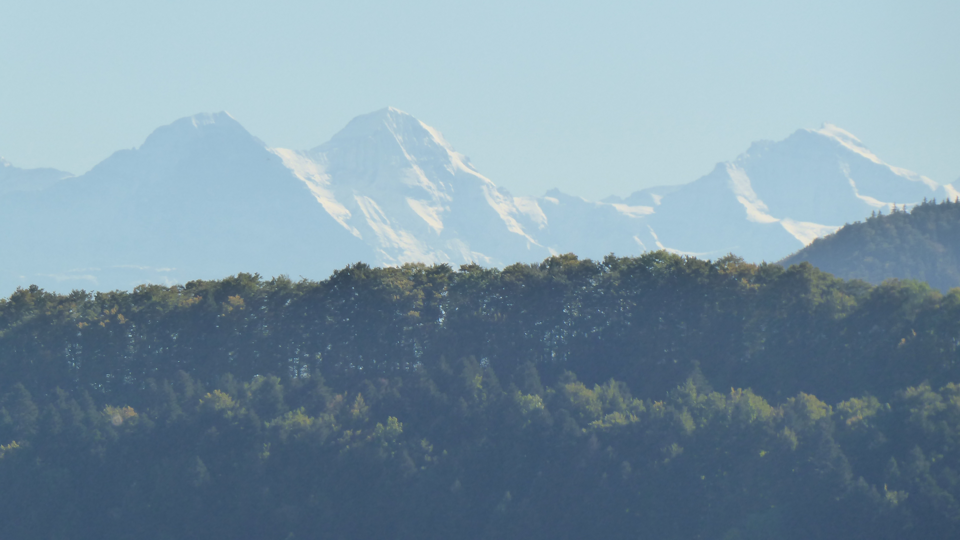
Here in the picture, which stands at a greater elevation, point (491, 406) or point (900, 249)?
point (900, 249)

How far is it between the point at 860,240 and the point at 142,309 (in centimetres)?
12153

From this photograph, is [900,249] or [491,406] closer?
[491,406]

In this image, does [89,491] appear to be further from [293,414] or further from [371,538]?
[371,538]

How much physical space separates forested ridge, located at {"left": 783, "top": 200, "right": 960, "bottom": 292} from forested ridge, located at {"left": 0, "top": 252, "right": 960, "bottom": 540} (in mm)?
83923

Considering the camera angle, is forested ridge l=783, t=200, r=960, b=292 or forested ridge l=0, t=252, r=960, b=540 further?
forested ridge l=783, t=200, r=960, b=292

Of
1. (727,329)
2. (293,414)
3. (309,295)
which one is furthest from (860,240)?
(293,414)

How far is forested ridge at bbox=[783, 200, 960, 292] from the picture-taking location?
170125 millimetres

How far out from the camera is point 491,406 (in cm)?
8100

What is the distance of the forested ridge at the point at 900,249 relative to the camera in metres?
170

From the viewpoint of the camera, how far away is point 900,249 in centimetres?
17412

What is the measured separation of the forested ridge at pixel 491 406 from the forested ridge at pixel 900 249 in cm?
8392

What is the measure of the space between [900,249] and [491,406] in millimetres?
114747

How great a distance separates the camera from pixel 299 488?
7656 centimetres

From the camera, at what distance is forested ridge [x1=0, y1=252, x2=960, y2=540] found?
71.8 m
